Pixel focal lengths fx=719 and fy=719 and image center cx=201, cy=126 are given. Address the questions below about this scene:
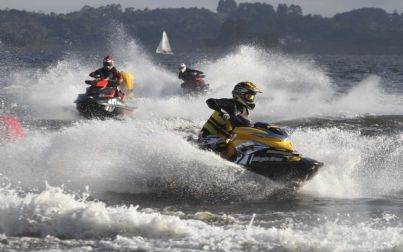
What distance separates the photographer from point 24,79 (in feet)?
127

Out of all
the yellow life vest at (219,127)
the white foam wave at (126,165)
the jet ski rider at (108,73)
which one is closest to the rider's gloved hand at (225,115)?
the yellow life vest at (219,127)

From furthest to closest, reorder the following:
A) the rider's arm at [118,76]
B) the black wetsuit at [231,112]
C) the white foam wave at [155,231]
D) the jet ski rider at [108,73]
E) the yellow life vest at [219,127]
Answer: the rider's arm at [118,76], the jet ski rider at [108,73], the yellow life vest at [219,127], the black wetsuit at [231,112], the white foam wave at [155,231]

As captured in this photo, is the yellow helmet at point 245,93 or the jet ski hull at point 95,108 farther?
the jet ski hull at point 95,108

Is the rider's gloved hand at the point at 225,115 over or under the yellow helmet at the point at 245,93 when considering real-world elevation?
under

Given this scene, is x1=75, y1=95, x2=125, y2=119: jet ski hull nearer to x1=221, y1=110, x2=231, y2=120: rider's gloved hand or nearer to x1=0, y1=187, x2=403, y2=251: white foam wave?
x1=221, y1=110, x2=231, y2=120: rider's gloved hand

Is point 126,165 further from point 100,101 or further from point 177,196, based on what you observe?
point 100,101

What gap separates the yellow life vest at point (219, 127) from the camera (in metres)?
11.1

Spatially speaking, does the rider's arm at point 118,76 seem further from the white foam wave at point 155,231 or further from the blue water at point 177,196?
the white foam wave at point 155,231

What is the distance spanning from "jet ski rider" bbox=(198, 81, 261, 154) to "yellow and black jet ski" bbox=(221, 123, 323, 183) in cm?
36

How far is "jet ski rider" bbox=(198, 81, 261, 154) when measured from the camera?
1097 centimetres

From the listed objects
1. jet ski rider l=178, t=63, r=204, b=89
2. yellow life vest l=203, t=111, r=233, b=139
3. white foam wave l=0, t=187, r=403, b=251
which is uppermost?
jet ski rider l=178, t=63, r=204, b=89

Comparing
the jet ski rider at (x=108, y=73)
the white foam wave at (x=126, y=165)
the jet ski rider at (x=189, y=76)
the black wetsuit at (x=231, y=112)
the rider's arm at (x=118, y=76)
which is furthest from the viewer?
the jet ski rider at (x=189, y=76)

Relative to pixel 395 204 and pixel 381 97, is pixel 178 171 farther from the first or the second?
pixel 381 97

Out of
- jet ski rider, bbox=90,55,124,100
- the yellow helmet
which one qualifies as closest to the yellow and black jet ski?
the yellow helmet
